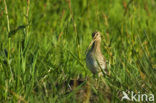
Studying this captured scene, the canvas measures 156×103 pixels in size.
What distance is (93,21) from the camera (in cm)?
605

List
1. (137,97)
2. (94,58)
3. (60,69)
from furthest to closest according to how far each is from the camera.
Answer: (94,58)
(60,69)
(137,97)

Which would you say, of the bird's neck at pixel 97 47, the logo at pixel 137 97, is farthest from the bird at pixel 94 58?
the logo at pixel 137 97

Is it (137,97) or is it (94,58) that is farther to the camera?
(94,58)

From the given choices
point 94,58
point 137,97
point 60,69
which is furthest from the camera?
point 94,58

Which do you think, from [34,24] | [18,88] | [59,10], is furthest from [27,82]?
[59,10]

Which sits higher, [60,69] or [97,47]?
[97,47]

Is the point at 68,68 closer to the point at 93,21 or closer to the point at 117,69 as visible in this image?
the point at 117,69

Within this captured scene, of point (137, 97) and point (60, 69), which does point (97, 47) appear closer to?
point (60, 69)

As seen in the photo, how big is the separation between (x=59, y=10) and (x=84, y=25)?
689 mm

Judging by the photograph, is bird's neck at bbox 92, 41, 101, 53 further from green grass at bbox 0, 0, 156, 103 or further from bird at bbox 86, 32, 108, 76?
green grass at bbox 0, 0, 156, 103

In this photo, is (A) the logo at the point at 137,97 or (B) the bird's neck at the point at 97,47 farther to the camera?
(B) the bird's neck at the point at 97,47

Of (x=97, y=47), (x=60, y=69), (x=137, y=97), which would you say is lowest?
(x=137, y=97)

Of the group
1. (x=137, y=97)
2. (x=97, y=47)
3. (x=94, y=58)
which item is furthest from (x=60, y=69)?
(x=137, y=97)

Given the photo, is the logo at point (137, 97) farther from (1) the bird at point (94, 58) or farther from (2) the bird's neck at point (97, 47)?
(2) the bird's neck at point (97, 47)
